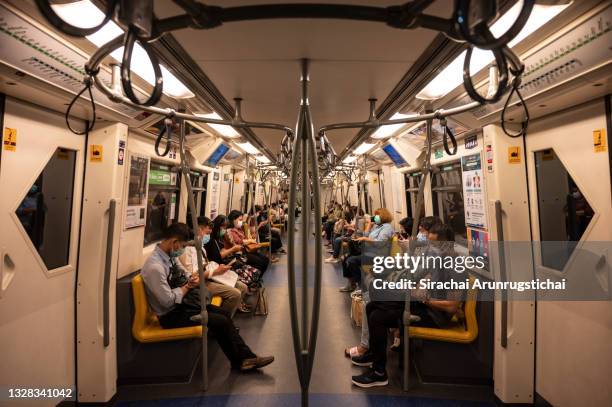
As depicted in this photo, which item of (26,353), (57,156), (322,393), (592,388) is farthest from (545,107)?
(26,353)

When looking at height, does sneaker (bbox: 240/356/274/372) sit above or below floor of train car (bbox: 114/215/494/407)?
above

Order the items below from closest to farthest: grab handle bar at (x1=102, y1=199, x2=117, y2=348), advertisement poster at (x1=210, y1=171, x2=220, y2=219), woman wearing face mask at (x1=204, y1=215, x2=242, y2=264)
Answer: grab handle bar at (x1=102, y1=199, x2=117, y2=348) → woman wearing face mask at (x1=204, y1=215, x2=242, y2=264) → advertisement poster at (x1=210, y1=171, x2=220, y2=219)

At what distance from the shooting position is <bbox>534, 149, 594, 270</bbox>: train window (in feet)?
7.09

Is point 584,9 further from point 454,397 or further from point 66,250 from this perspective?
point 66,250

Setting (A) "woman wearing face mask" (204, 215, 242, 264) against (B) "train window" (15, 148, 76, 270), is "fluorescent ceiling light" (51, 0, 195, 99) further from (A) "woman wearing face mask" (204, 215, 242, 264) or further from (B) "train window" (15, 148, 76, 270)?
(A) "woman wearing face mask" (204, 215, 242, 264)

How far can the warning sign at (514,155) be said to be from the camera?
2.46m

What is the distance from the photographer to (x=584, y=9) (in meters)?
1.23

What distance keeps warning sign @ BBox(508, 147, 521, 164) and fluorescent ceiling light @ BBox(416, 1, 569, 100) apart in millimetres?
919

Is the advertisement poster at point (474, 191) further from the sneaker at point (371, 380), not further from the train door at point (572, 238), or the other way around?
the sneaker at point (371, 380)

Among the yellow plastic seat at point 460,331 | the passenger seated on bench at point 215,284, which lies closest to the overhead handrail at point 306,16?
the yellow plastic seat at point 460,331

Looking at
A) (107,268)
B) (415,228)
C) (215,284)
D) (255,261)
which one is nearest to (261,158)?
(255,261)

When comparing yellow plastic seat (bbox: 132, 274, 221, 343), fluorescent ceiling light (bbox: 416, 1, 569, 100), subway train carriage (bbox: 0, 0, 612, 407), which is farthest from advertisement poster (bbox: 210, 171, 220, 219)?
fluorescent ceiling light (bbox: 416, 1, 569, 100)

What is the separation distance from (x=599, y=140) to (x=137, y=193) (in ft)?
13.4

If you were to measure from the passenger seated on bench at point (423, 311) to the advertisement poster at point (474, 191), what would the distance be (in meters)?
0.41
